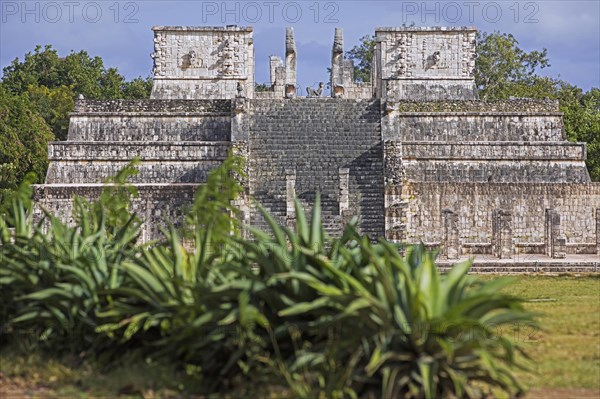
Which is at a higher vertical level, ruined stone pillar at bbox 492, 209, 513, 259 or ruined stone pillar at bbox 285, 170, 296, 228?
ruined stone pillar at bbox 285, 170, 296, 228

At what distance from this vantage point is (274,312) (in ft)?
24.8

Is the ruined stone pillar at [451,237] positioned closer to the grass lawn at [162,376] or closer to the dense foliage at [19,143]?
the grass lawn at [162,376]

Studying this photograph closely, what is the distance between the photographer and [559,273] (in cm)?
1964

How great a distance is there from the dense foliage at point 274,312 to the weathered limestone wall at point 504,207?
16253 millimetres

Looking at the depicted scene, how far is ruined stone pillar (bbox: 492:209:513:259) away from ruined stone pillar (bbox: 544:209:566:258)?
0.90 m

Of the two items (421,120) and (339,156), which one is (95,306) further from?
(421,120)

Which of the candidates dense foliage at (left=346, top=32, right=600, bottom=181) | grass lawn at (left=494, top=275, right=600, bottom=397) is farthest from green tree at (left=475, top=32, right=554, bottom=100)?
grass lawn at (left=494, top=275, right=600, bottom=397)

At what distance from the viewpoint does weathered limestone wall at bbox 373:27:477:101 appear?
32000 mm

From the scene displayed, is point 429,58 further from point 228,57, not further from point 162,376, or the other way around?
point 162,376

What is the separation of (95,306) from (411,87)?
2430 cm

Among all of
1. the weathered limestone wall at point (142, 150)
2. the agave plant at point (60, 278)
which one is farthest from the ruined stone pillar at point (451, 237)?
the agave plant at point (60, 278)

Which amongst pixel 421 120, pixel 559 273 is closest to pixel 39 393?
pixel 559 273

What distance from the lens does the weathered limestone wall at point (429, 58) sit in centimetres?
3200

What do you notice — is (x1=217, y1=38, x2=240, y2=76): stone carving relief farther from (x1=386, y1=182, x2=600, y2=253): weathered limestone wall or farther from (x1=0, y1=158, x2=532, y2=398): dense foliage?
(x1=0, y1=158, x2=532, y2=398): dense foliage
